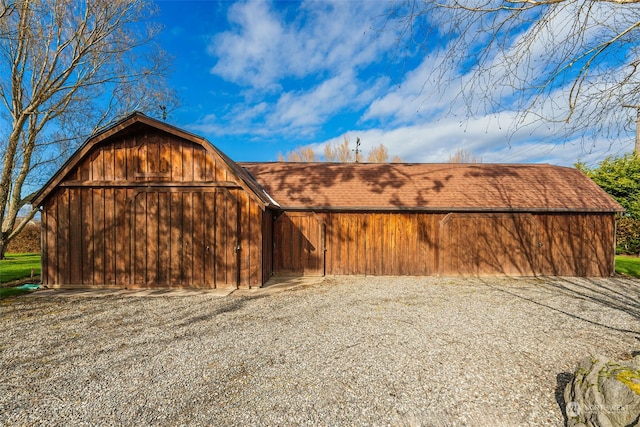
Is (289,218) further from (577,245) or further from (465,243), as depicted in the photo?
(577,245)

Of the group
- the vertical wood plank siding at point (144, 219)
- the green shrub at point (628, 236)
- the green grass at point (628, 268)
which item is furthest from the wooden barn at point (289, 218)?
the green shrub at point (628, 236)

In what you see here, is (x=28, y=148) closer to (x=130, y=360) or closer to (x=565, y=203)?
A: (x=130, y=360)

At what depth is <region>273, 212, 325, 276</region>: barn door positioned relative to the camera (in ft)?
34.5

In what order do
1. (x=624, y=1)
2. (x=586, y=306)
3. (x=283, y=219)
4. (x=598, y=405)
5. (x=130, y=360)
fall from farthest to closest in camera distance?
(x=283, y=219) < (x=586, y=306) < (x=130, y=360) < (x=624, y=1) < (x=598, y=405)

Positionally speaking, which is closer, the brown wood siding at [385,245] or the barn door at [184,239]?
the barn door at [184,239]

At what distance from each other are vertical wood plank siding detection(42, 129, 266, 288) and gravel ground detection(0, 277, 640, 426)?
45.2 inches

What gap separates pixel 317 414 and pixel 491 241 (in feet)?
34.0

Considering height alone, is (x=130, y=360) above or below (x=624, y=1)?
below

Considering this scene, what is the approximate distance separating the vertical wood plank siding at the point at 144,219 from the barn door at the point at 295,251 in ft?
7.34

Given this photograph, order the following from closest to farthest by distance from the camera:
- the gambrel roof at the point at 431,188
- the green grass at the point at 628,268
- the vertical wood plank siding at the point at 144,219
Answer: the vertical wood plank siding at the point at 144,219 → the gambrel roof at the point at 431,188 → the green grass at the point at 628,268

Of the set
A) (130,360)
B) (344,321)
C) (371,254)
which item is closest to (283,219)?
(371,254)

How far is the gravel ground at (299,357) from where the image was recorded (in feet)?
9.69

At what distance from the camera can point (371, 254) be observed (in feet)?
34.7

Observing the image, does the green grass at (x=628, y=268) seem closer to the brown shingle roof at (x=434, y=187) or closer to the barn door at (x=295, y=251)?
the brown shingle roof at (x=434, y=187)
